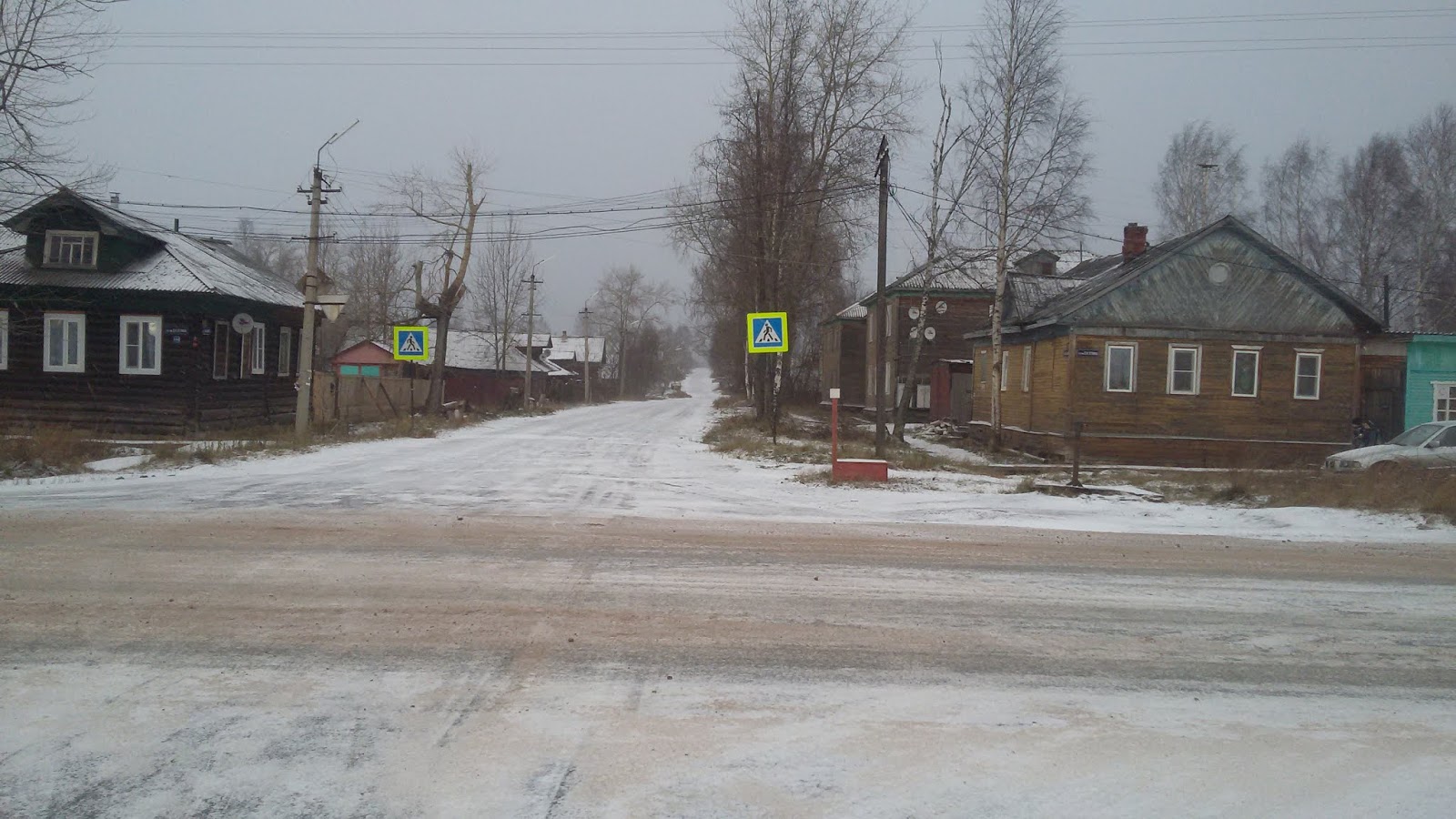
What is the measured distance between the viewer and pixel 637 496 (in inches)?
579

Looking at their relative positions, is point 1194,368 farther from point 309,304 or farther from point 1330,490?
point 309,304

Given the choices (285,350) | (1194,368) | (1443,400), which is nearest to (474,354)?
(285,350)

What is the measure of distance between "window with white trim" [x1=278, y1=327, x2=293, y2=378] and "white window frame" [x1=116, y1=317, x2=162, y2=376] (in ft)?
17.8

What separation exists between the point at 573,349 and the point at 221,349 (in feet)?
285

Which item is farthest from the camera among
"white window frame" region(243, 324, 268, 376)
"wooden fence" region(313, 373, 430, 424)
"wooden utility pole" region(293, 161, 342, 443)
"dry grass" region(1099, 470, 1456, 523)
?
"wooden fence" region(313, 373, 430, 424)

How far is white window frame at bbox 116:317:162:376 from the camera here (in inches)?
955

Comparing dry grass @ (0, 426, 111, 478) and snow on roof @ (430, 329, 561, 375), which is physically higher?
snow on roof @ (430, 329, 561, 375)

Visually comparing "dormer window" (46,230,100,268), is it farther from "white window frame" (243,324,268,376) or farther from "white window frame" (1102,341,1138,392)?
"white window frame" (1102,341,1138,392)

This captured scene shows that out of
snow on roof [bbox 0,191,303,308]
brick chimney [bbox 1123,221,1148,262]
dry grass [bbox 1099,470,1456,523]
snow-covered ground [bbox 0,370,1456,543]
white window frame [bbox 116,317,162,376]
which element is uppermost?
brick chimney [bbox 1123,221,1148,262]

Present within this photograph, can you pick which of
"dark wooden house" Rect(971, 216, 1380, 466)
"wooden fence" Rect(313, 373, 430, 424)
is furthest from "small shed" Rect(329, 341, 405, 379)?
"dark wooden house" Rect(971, 216, 1380, 466)

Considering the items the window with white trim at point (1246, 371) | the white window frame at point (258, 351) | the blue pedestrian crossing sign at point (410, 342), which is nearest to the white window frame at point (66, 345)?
the white window frame at point (258, 351)

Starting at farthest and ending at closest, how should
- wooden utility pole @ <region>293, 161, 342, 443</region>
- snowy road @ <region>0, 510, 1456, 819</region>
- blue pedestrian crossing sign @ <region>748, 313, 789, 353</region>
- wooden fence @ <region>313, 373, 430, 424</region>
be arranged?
wooden fence @ <region>313, 373, 430, 424</region>
wooden utility pole @ <region>293, 161, 342, 443</region>
blue pedestrian crossing sign @ <region>748, 313, 789, 353</region>
snowy road @ <region>0, 510, 1456, 819</region>

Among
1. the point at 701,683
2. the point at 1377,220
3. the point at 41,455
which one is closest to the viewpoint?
the point at 701,683

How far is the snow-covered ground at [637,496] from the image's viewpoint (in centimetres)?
1241
